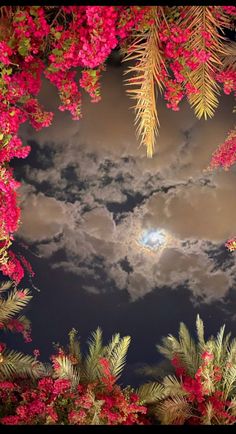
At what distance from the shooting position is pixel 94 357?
884 centimetres

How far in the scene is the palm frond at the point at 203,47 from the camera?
167 inches

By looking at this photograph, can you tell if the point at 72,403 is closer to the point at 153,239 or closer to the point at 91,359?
the point at 91,359

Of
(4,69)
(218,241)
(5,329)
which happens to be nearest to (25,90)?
(4,69)

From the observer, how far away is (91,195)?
12.7 metres

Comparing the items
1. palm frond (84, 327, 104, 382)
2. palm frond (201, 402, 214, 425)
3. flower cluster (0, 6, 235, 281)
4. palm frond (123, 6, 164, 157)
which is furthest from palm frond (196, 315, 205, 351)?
palm frond (123, 6, 164, 157)

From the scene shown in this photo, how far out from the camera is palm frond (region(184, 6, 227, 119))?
14.0ft

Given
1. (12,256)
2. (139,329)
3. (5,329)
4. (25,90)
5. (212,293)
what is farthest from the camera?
(139,329)

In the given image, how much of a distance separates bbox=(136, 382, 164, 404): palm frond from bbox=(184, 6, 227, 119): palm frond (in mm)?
5776

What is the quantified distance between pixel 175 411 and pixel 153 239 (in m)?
5.62

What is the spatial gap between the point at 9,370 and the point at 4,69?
5.87 metres

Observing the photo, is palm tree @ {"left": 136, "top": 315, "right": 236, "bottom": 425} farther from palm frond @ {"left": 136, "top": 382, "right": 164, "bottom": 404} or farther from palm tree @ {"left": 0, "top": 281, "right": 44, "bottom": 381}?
palm tree @ {"left": 0, "top": 281, "right": 44, "bottom": 381}

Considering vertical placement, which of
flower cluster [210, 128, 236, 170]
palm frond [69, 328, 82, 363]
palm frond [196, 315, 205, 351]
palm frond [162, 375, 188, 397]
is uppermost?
flower cluster [210, 128, 236, 170]
